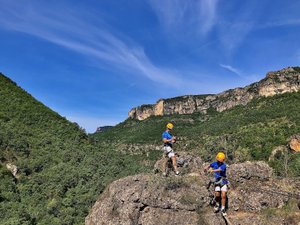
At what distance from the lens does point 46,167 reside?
143ft

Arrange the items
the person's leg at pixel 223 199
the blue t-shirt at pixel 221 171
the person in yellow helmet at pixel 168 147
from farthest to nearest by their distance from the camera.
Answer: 1. the person in yellow helmet at pixel 168 147
2. the blue t-shirt at pixel 221 171
3. the person's leg at pixel 223 199

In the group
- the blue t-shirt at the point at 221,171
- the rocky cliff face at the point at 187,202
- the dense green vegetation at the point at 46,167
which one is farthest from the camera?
the dense green vegetation at the point at 46,167

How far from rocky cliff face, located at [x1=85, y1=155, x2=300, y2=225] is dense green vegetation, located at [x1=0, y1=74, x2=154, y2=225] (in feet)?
61.0

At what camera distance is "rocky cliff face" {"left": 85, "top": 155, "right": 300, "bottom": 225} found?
12.5 metres

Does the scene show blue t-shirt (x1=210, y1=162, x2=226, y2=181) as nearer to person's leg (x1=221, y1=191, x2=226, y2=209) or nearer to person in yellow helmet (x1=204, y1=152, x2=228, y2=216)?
person in yellow helmet (x1=204, y1=152, x2=228, y2=216)

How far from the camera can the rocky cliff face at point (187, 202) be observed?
1248cm

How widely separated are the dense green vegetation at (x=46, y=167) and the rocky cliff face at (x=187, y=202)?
18.6 metres

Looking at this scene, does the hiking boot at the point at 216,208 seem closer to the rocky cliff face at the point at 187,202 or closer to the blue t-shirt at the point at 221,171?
the rocky cliff face at the point at 187,202

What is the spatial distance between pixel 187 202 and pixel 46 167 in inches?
1344

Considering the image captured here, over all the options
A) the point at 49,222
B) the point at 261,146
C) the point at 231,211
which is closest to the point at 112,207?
the point at 231,211

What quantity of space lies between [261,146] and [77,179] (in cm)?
5792

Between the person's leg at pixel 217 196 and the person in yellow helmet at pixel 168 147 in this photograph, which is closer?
the person's leg at pixel 217 196

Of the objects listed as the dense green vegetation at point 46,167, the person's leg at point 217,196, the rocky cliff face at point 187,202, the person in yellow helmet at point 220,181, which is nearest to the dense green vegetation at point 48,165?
the dense green vegetation at point 46,167

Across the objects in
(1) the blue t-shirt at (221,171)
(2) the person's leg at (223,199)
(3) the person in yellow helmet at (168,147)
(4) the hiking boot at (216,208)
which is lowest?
(4) the hiking boot at (216,208)
